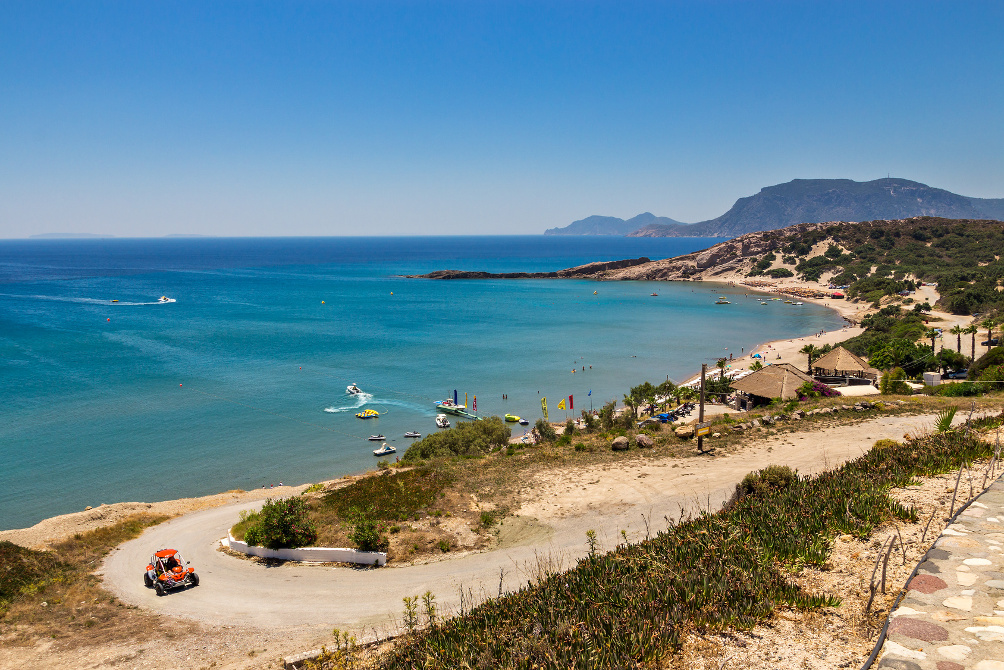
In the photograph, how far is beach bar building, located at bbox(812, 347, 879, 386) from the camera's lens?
119 feet

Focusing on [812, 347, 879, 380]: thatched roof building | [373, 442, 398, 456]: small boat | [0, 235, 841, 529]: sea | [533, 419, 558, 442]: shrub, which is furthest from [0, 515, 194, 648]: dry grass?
[812, 347, 879, 380]: thatched roof building

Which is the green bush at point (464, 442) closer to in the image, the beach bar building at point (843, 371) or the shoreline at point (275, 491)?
the shoreline at point (275, 491)

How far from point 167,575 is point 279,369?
41.2 meters

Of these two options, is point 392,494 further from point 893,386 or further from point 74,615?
point 893,386

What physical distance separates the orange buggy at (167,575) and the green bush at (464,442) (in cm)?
1376

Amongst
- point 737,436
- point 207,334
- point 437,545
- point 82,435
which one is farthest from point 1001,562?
point 207,334

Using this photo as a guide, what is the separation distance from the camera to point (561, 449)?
2445 centimetres

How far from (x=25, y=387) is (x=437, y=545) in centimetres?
4826

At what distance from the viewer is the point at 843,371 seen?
3675 centimetres

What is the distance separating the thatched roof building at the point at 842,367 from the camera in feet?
119

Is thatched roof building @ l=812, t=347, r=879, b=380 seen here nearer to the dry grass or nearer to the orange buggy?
the orange buggy

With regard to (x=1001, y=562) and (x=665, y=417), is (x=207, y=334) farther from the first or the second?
(x=1001, y=562)

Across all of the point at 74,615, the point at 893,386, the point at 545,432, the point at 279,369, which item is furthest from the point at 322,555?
the point at 279,369

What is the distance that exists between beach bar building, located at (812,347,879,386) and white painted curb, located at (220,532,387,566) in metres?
32.3
